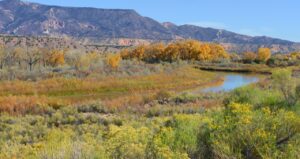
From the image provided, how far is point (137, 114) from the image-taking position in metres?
26.5

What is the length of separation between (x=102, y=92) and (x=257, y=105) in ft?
104

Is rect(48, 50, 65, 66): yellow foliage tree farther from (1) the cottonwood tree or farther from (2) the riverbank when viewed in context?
(2) the riverbank

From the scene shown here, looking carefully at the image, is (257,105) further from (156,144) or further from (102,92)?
(102,92)

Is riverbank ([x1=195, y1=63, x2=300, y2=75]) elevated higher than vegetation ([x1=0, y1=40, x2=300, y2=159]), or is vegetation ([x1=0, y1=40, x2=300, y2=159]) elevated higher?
vegetation ([x1=0, y1=40, x2=300, y2=159])

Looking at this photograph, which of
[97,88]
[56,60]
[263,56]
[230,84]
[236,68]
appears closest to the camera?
[97,88]

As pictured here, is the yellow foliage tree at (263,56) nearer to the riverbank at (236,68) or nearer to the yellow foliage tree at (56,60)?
the riverbank at (236,68)

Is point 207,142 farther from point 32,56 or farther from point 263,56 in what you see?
point 263,56

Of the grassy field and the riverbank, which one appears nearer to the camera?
the grassy field

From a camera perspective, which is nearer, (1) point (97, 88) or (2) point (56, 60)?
(1) point (97, 88)

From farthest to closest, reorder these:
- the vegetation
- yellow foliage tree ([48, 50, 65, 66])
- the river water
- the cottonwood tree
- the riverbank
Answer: the riverbank
yellow foliage tree ([48, 50, 65, 66])
the cottonwood tree
the river water
the vegetation

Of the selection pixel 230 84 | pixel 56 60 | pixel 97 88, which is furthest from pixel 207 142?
pixel 56 60

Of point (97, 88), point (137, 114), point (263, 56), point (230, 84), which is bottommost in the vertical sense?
point (97, 88)

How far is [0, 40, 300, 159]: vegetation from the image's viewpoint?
26.6 feet

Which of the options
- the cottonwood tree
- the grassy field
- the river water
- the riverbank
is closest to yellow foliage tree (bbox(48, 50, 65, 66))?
the cottonwood tree
